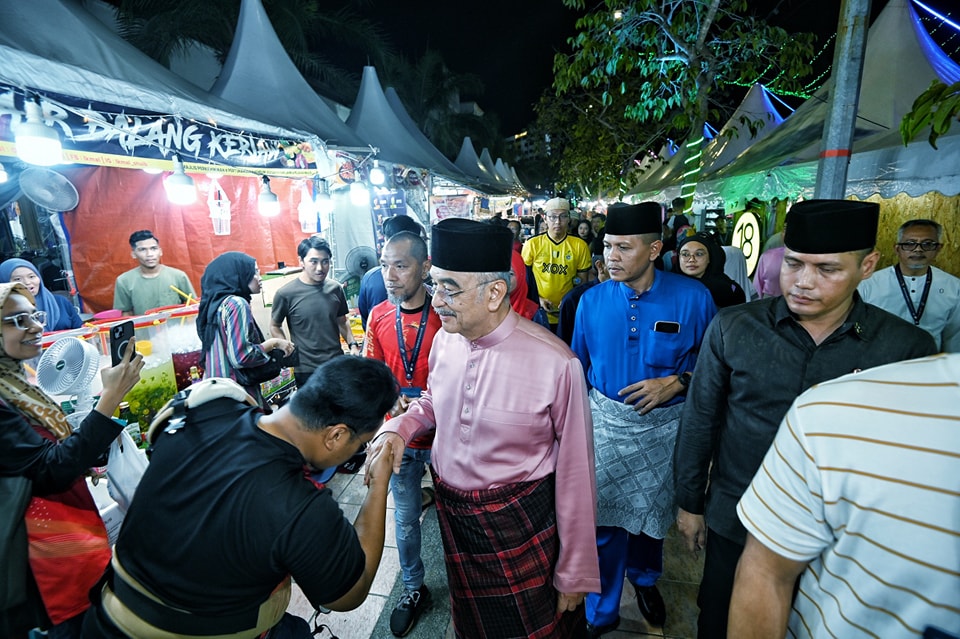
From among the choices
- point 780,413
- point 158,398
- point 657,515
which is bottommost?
point 657,515

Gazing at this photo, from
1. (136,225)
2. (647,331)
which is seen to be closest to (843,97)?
(647,331)

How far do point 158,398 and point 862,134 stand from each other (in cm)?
811

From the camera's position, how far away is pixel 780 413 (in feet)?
5.92

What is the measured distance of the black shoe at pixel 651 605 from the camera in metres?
2.72

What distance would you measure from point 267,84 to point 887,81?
825cm

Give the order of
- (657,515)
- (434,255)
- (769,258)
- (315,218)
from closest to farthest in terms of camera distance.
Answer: (434,255)
(657,515)
(769,258)
(315,218)

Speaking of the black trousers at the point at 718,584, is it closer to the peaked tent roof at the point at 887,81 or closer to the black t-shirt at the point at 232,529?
the black t-shirt at the point at 232,529

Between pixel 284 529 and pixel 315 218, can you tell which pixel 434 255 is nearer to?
pixel 284 529

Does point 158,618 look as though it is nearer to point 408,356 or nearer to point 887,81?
point 408,356

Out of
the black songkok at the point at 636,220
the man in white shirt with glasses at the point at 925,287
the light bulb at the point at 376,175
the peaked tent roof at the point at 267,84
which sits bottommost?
the man in white shirt with glasses at the point at 925,287

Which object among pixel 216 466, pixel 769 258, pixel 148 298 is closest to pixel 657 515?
pixel 216 466

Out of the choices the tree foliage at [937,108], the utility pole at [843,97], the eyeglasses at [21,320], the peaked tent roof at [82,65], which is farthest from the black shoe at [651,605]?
the peaked tent roof at [82,65]

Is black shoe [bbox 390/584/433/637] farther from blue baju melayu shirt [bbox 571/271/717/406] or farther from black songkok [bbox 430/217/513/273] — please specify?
black songkok [bbox 430/217/513/273]

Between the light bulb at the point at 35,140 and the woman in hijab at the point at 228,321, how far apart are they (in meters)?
1.14
